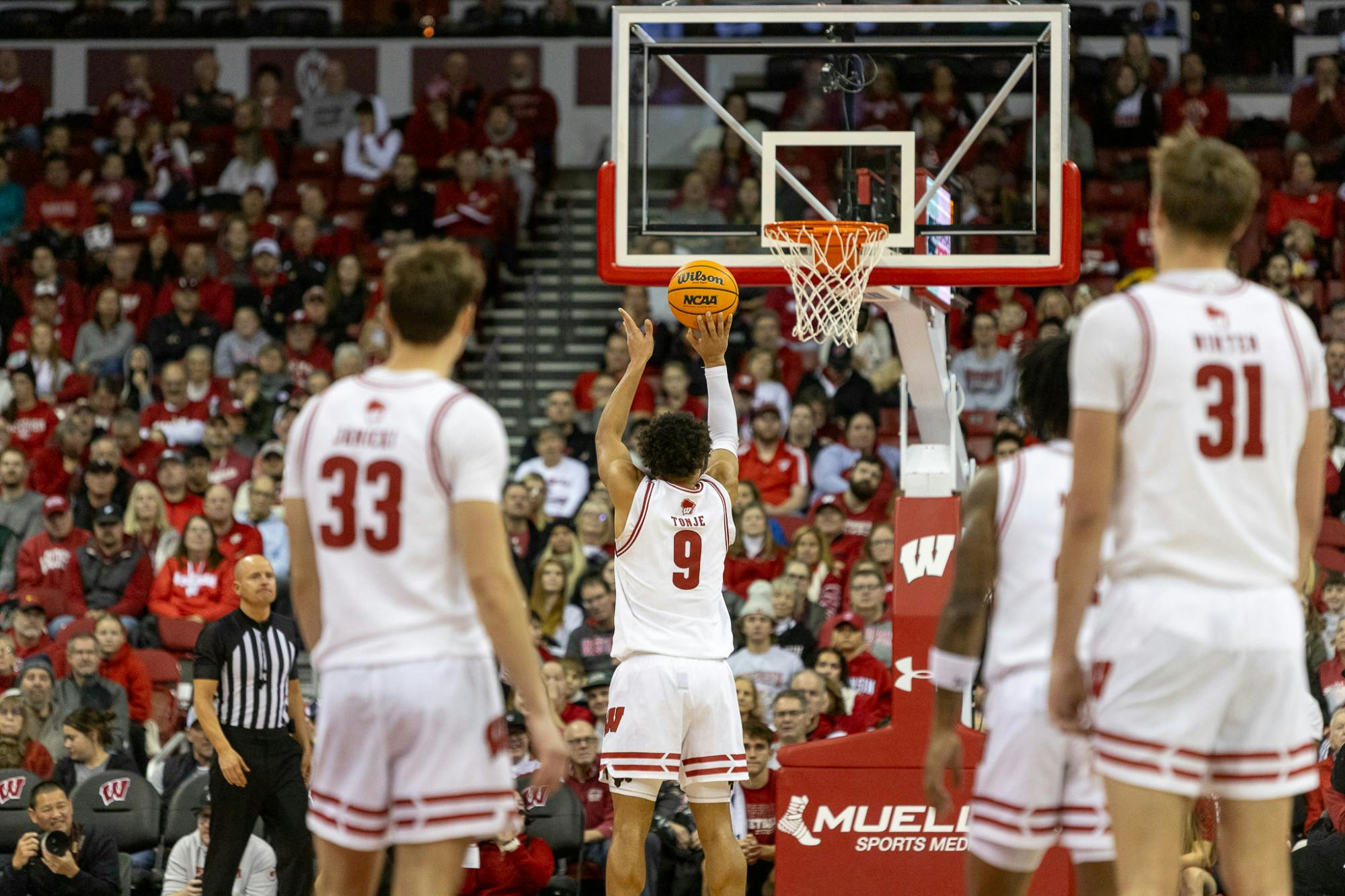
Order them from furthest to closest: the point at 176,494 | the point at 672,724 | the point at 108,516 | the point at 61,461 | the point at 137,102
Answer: the point at 137,102 < the point at 61,461 < the point at 176,494 < the point at 108,516 < the point at 672,724

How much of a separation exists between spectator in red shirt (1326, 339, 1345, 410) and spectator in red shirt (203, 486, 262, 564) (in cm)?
842

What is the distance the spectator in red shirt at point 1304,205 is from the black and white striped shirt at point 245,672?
34.3ft

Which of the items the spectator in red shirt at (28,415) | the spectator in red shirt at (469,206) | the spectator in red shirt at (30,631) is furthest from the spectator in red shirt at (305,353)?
the spectator in red shirt at (30,631)

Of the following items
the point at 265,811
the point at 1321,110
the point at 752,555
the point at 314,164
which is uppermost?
the point at 1321,110

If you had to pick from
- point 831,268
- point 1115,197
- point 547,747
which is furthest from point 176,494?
point 547,747

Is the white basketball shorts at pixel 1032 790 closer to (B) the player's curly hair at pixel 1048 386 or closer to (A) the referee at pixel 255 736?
(B) the player's curly hair at pixel 1048 386

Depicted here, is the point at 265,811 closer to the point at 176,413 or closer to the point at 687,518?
the point at 687,518

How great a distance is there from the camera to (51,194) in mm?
18656

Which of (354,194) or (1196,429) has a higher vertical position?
(354,194)

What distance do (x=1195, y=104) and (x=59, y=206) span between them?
462 inches

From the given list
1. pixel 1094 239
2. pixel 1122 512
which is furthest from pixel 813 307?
pixel 1094 239

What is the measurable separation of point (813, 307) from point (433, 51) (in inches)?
538

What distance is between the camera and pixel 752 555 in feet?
42.8

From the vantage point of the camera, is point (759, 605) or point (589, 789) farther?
point (759, 605)
